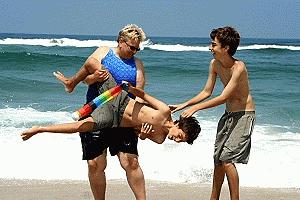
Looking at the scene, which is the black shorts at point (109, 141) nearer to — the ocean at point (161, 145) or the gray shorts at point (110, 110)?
the gray shorts at point (110, 110)

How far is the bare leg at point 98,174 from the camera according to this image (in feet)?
15.1

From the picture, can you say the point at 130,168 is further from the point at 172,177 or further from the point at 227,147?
the point at 172,177

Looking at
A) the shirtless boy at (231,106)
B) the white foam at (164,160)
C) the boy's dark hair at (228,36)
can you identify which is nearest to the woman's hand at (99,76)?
the shirtless boy at (231,106)

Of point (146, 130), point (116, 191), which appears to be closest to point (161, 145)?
point (116, 191)

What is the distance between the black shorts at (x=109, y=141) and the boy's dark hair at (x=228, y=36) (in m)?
0.99

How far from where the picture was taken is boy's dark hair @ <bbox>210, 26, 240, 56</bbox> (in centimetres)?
461

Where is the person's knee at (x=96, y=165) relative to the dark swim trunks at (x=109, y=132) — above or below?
below

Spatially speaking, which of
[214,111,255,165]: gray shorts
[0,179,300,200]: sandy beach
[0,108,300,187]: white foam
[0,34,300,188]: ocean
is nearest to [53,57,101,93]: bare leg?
[0,34,300,188]: ocean

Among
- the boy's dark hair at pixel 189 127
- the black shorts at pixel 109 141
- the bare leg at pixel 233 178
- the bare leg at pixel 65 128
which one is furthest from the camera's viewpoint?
the bare leg at pixel 233 178

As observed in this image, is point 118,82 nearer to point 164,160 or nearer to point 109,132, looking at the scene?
point 109,132

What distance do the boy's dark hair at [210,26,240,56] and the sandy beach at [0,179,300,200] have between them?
175 cm

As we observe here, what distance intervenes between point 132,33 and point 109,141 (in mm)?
860

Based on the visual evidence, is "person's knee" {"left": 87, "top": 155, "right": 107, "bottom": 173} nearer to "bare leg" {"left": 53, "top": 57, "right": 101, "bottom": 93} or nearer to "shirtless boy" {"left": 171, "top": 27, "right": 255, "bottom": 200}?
"bare leg" {"left": 53, "top": 57, "right": 101, "bottom": 93}

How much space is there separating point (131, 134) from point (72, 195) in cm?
140
